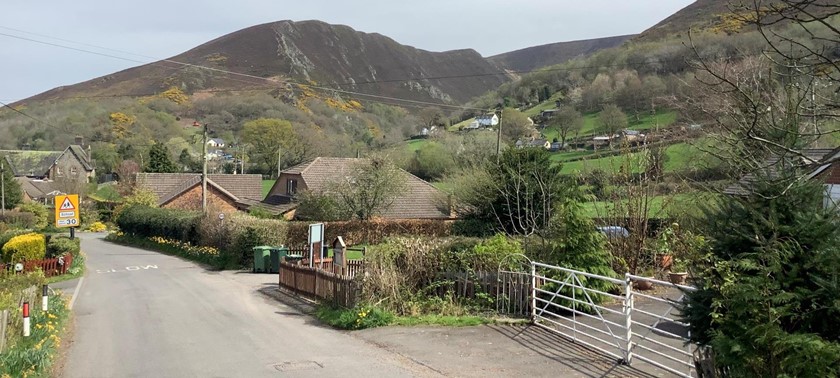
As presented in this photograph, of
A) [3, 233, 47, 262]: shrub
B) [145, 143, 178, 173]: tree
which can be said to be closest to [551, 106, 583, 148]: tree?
[3, 233, 47, 262]: shrub

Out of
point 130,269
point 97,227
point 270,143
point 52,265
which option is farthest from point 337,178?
point 270,143

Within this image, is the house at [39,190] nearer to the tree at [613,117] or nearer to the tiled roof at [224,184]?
the tiled roof at [224,184]

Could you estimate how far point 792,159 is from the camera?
625cm

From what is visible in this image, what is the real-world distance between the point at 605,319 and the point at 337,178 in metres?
29.4

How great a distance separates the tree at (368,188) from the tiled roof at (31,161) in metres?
81.3

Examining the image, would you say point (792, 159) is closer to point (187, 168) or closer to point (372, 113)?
point (187, 168)

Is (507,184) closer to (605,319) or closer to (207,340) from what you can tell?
(605,319)

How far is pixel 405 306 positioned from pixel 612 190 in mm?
10092

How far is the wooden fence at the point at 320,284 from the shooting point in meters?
14.8

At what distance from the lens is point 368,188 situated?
123ft

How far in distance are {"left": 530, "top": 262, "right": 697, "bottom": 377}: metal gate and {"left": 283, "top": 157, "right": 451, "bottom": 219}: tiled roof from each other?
27.9 meters

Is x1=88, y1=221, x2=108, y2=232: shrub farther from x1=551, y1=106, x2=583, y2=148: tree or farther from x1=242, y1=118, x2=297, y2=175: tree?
x1=551, y1=106, x2=583, y2=148: tree

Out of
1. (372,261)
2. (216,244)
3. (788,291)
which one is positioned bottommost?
(216,244)

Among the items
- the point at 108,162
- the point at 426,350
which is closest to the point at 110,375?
the point at 426,350
